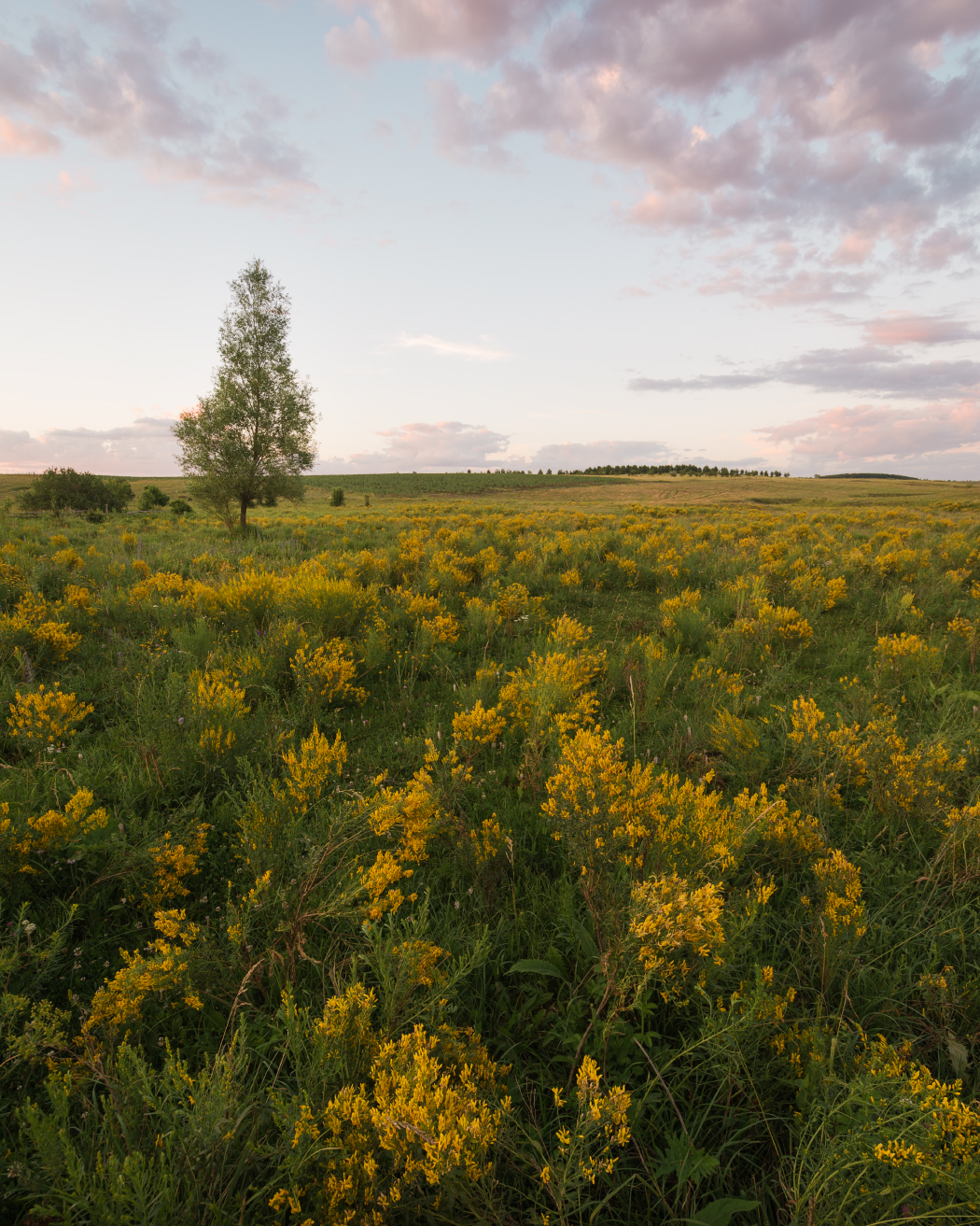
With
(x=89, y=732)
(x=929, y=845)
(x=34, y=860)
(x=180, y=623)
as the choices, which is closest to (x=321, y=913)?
(x=34, y=860)

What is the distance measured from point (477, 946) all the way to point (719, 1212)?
0.91 m

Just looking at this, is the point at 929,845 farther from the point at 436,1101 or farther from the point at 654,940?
the point at 436,1101

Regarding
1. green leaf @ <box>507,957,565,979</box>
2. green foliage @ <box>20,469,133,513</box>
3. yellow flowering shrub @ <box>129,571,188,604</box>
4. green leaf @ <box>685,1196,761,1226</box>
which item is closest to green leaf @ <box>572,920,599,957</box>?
green leaf @ <box>507,957,565,979</box>

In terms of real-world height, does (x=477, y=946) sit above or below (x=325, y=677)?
below

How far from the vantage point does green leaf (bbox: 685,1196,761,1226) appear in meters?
1.39

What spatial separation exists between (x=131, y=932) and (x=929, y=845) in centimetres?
418

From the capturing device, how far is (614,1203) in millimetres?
1526

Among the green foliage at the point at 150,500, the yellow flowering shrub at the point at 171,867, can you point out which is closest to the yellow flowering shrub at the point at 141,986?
the yellow flowering shrub at the point at 171,867

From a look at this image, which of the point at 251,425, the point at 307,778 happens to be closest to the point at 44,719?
the point at 307,778

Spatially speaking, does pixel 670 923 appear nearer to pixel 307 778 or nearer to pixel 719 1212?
pixel 719 1212

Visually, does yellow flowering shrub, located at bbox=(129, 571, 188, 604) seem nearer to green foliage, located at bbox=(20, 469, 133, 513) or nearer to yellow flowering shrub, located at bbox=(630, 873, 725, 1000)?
yellow flowering shrub, located at bbox=(630, 873, 725, 1000)

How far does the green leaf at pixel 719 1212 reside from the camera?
1.39 meters

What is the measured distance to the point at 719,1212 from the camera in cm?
141

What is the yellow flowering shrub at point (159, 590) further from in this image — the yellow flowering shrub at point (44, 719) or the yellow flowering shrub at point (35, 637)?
the yellow flowering shrub at point (44, 719)
